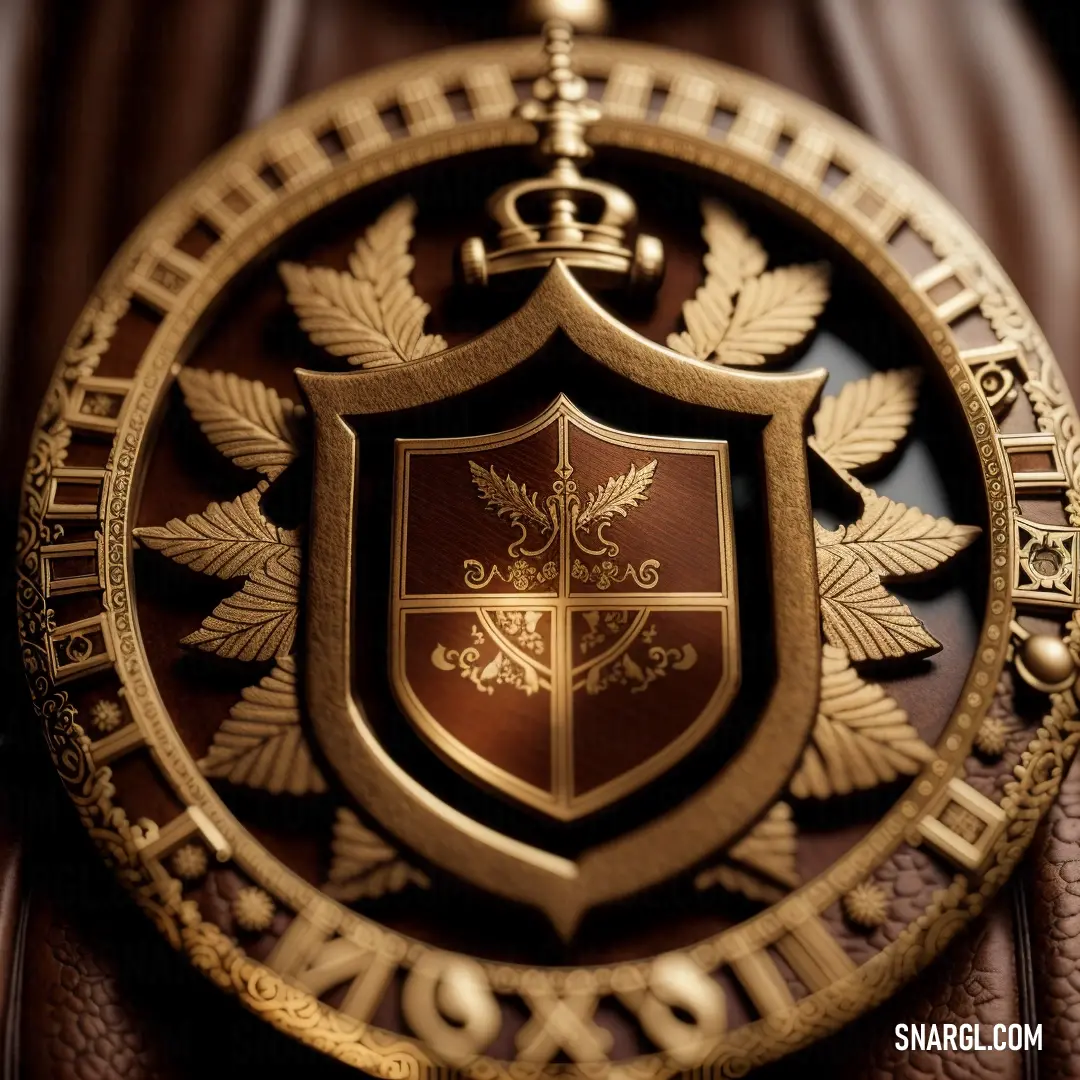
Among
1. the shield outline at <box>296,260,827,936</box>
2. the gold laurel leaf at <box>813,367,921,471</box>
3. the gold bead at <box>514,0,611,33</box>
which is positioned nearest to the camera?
the shield outline at <box>296,260,827,936</box>

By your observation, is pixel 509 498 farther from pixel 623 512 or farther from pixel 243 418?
pixel 243 418

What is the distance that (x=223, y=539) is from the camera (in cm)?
76

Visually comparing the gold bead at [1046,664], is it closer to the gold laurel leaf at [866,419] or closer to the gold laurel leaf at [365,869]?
the gold laurel leaf at [866,419]

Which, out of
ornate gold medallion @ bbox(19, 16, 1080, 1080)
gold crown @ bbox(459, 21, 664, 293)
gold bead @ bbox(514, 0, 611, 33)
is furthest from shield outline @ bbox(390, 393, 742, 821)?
gold bead @ bbox(514, 0, 611, 33)

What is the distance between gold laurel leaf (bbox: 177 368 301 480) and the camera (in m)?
0.79

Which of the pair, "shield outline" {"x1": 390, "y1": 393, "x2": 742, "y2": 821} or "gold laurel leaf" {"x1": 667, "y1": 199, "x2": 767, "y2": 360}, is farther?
"gold laurel leaf" {"x1": 667, "y1": 199, "x2": 767, "y2": 360}

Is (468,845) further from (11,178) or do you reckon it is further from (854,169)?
(11,178)

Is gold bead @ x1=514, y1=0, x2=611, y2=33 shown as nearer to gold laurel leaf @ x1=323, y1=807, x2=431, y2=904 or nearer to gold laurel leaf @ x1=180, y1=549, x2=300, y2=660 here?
gold laurel leaf @ x1=180, y1=549, x2=300, y2=660

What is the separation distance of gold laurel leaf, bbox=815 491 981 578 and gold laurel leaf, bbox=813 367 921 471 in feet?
0.14

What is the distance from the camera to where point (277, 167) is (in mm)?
860

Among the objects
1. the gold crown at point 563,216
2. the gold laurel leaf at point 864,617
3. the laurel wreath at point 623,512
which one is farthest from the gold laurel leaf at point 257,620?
the gold laurel leaf at point 864,617

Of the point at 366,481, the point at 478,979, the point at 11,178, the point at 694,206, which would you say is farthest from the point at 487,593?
the point at 11,178

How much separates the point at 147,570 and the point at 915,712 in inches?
21.6

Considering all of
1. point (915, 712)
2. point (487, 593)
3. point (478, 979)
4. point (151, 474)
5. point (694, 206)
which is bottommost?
point (478, 979)
